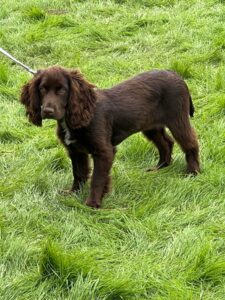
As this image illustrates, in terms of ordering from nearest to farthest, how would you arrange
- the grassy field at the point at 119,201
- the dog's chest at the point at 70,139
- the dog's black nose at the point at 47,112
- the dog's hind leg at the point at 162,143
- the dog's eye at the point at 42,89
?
the grassy field at the point at 119,201
the dog's black nose at the point at 47,112
the dog's eye at the point at 42,89
the dog's chest at the point at 70,139
the dog's hind leg at the point at 162,143

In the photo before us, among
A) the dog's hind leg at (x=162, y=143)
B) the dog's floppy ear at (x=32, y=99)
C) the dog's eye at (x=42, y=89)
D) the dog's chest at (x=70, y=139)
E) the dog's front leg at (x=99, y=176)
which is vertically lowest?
the dog's hind leg at (x=162, y=143)

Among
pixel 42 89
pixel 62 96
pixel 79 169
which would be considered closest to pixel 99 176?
pixel 79 169

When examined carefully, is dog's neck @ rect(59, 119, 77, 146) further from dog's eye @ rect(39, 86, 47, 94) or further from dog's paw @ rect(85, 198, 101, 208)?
dog's paw @ rect(85, 198, 101, 208)

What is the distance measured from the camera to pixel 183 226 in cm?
411

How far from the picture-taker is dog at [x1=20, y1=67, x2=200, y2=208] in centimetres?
428

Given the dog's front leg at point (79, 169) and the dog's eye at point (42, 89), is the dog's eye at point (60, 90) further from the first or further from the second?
the dog's front leg at point (79, 169)

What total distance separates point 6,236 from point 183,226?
1.16 metres

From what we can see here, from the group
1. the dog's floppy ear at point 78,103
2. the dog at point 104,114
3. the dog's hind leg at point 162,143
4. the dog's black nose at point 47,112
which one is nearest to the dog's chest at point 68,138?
the dog at point 104,114

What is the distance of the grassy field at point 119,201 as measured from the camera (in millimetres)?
3408

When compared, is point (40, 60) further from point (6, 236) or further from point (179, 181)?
point (6, 236)

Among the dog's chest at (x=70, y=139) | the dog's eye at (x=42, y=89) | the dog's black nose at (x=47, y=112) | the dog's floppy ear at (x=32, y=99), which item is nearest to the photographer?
the dog's black nose at (x=47, y=112)

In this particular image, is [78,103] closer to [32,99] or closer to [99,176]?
[32,99]

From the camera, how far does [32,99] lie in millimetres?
4395

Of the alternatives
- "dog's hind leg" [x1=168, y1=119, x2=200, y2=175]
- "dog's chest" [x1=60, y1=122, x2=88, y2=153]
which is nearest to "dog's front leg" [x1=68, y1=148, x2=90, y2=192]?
"dog's chest" [x1=60, y1=122, x2=88, y2=153]
